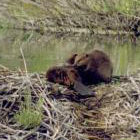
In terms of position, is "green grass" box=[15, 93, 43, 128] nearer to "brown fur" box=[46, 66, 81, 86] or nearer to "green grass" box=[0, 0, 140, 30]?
"brown fur" box=[46, 66, 81, 86]

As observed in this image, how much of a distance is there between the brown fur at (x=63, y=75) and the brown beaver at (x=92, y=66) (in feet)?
0.63

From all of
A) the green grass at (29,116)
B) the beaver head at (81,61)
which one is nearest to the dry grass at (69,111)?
the green grass at (29,116)

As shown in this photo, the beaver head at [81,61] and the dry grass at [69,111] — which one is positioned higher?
the beaver head at [81,61]

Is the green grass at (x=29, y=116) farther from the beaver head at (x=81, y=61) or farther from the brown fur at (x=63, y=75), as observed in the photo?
the beaver head at (x=81, y=61)

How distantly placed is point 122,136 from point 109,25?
67.1 feet

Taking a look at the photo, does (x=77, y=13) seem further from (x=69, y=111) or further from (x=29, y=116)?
(x=29, y=116)

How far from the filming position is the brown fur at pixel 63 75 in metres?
6.42

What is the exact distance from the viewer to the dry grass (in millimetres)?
5520

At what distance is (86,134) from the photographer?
18.5 feet

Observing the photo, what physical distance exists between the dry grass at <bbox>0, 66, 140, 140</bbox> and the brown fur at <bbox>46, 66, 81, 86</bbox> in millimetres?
99

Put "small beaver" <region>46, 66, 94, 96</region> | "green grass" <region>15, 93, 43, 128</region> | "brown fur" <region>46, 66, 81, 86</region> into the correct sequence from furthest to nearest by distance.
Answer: "brown fur" <region>46, 66, 81, 86</region>
"small beaver" <region>46, 66, 94, 96</region>
"green grass" <region>15, 93, 43, 128</region>

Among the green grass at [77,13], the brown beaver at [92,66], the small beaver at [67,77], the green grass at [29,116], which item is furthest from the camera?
the green grass at [77,13]

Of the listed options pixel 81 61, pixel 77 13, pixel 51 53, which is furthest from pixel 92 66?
pixel 77 13

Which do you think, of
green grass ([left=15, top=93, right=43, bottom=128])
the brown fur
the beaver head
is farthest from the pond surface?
green grass ([left=15, top=93, right=43, bottom=128])
